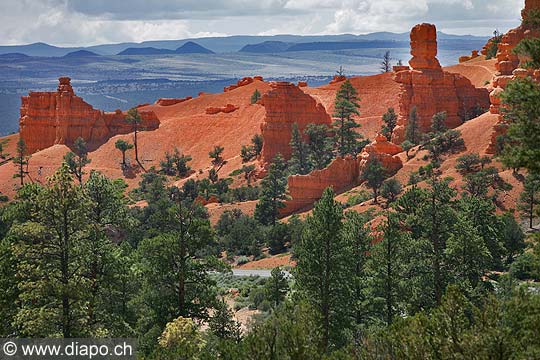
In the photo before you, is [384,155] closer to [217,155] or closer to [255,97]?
[217,155]

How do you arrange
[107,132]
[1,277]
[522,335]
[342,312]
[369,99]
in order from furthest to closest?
1. [107,132]
2. [369,99]
3. [342,312]
4. [1,277]
5. [522,335]

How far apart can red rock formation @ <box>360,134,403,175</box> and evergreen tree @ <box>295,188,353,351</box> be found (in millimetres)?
33126

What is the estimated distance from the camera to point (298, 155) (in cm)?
7850

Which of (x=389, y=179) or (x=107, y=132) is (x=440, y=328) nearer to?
(x=389, y=179)

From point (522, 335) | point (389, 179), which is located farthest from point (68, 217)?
point (389, 179)

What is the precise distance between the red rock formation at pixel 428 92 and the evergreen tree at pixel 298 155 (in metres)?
9.76

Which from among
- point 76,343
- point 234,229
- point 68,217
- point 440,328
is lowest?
point 234,229

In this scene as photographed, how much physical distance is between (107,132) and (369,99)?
36291mm

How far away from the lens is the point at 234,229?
212ft

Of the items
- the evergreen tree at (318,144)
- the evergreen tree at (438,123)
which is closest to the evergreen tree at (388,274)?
the evergreen tree at (438,123)

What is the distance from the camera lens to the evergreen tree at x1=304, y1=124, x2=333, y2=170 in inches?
2995

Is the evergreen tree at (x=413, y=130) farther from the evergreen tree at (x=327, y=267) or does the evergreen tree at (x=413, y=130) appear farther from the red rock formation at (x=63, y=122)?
the red rock formation at (x=63, y=122)

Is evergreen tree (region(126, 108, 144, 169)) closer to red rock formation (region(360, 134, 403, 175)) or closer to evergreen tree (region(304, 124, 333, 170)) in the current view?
evergreen tree (region(304, 124, 333, 170))

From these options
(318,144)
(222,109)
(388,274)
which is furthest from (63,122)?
(388,274)
